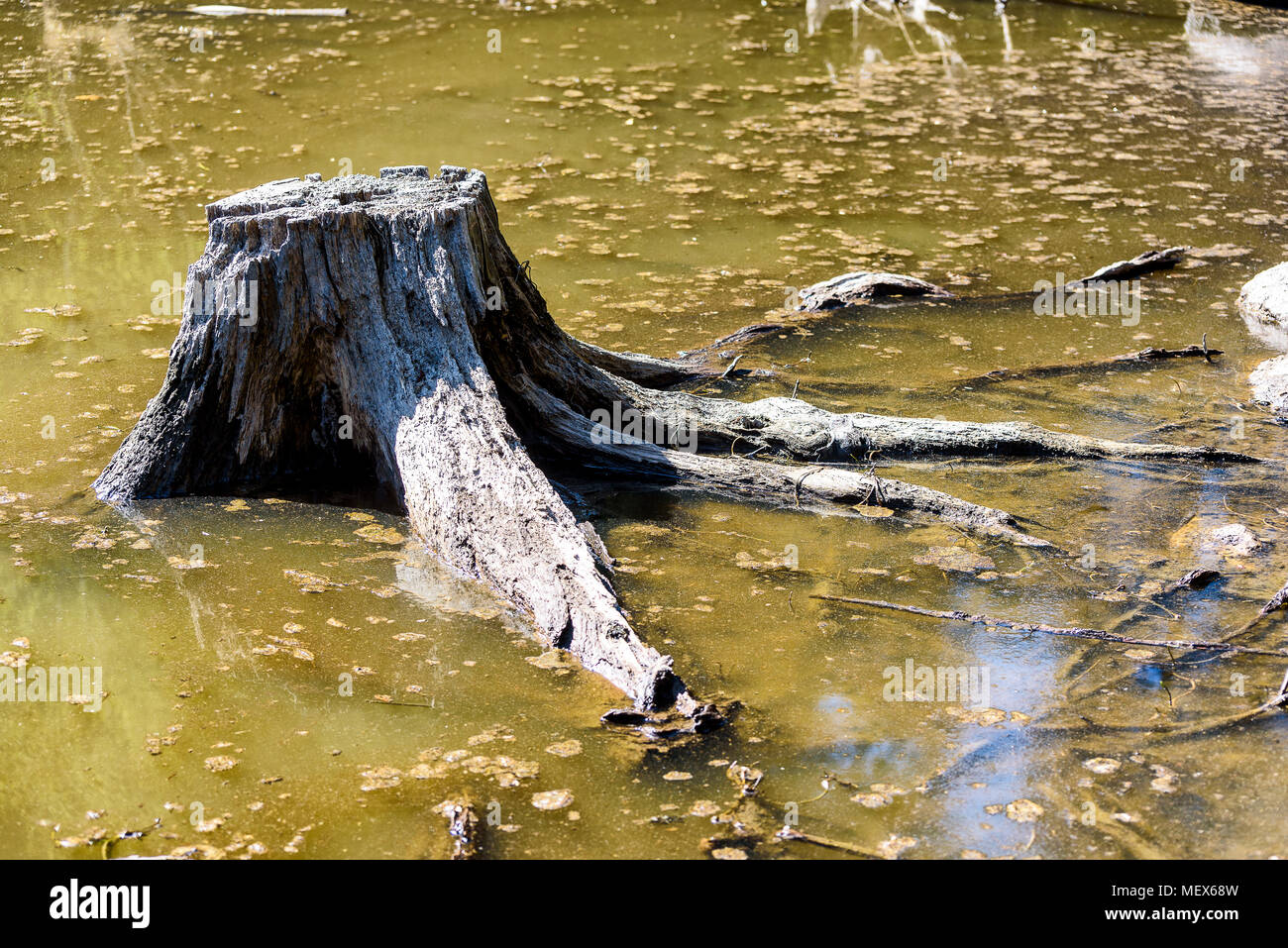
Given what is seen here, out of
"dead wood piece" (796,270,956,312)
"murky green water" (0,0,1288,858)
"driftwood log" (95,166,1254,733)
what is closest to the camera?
"murky green water" (0,0,1288,858)

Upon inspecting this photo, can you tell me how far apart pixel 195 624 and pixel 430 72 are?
8.02 m

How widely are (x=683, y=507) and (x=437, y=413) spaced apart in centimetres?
102

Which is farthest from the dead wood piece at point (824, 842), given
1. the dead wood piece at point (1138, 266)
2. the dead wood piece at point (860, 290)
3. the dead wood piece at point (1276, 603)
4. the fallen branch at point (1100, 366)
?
the dead wood piece at point (1138, 266)

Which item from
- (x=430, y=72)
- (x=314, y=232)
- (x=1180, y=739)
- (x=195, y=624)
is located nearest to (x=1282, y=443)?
(x=1180, y=739)

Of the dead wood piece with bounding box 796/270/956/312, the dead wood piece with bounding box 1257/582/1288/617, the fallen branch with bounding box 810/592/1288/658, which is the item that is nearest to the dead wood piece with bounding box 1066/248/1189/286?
the dead wood piece with bounding box 796/270/956/312

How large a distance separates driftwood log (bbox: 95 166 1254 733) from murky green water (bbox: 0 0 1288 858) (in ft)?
0.55

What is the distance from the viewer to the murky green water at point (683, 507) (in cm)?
320

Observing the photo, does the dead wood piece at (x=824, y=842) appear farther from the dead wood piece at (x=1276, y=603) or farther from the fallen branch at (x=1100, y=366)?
the fallen branch at (x=1100, y=366)

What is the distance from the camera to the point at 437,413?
4547mm

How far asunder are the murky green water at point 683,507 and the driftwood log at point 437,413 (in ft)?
0.55

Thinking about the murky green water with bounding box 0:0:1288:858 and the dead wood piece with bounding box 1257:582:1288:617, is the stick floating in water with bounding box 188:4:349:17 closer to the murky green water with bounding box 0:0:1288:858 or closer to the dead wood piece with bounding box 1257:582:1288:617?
the murky green water with bounding box 0:0:1288:858

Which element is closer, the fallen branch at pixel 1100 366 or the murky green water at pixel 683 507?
the murky green water at pixel 683 507

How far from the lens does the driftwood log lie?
4426 mm

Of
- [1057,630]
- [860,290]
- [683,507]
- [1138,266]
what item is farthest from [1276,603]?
[1138,266]
